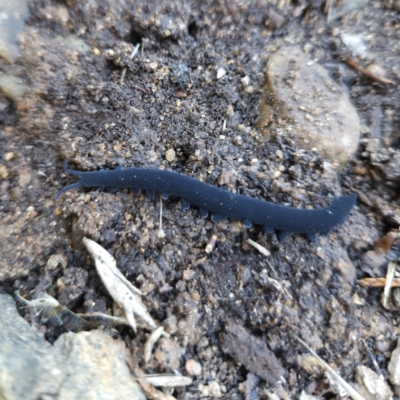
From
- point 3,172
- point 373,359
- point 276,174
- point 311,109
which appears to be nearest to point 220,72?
point 311,109

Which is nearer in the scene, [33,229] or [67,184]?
[33,229]

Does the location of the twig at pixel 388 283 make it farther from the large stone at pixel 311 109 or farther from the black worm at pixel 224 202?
the large stone at pixel 311 109

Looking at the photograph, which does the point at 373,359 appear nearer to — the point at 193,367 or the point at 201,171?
the point at 193,367

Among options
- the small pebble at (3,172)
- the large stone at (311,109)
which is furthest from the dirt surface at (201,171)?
the large stone at (311,109)

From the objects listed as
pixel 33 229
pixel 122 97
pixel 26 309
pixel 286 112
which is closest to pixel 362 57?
pixel 286 112

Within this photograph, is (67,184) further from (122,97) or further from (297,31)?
(297,31)
